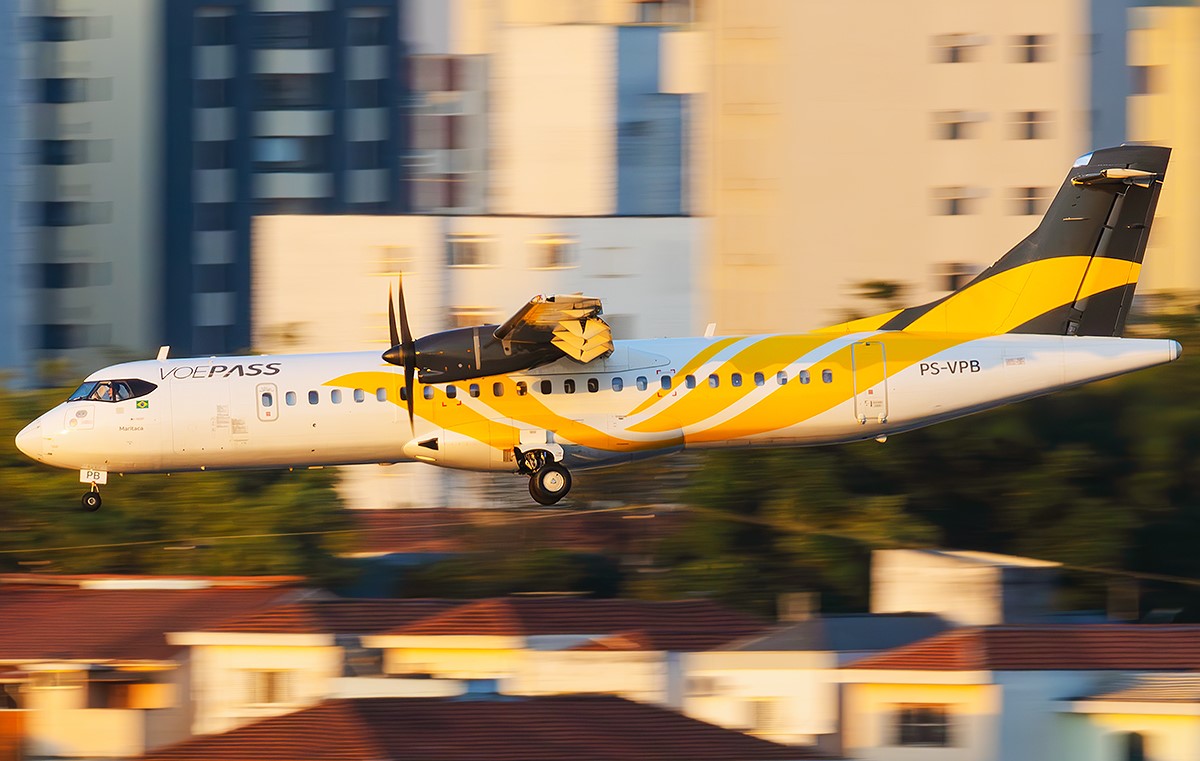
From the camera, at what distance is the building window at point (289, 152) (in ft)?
234

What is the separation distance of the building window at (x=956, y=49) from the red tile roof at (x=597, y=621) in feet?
79.5

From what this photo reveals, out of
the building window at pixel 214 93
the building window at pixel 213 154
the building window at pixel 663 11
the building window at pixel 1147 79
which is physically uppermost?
the building window at pixel 663 11

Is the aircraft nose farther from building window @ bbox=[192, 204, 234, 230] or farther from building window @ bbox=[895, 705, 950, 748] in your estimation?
building window @ bbox=[192, 204, 234, 230]

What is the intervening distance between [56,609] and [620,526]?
1520cm

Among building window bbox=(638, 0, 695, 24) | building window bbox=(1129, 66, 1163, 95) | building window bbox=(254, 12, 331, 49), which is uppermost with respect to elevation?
building window bbox=(254, 12, 331, 49)

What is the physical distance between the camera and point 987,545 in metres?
45.0

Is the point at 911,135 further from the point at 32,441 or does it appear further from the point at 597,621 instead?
the point at 32,441

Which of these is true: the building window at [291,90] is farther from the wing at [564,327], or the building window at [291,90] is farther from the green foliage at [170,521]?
the wing at [564,327]

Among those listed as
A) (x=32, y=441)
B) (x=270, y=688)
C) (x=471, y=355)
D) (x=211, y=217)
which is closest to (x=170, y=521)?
(x=270, y=688)

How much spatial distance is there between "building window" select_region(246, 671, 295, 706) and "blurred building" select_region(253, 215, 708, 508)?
736 inches

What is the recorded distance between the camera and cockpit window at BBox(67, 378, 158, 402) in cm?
2481

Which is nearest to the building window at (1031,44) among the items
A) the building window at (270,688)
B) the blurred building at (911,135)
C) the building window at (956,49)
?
the blurred building at (911,135)

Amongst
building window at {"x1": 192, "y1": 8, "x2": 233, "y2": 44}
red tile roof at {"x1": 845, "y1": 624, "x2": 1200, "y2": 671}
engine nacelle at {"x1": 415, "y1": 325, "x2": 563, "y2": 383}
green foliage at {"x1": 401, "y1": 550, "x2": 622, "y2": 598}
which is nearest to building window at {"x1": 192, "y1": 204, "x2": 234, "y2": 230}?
building window at {"x1": 192, "y1": 8, "x2": 233, "y2": 44}

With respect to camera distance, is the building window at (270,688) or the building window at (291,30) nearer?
the building window at (270,688)
